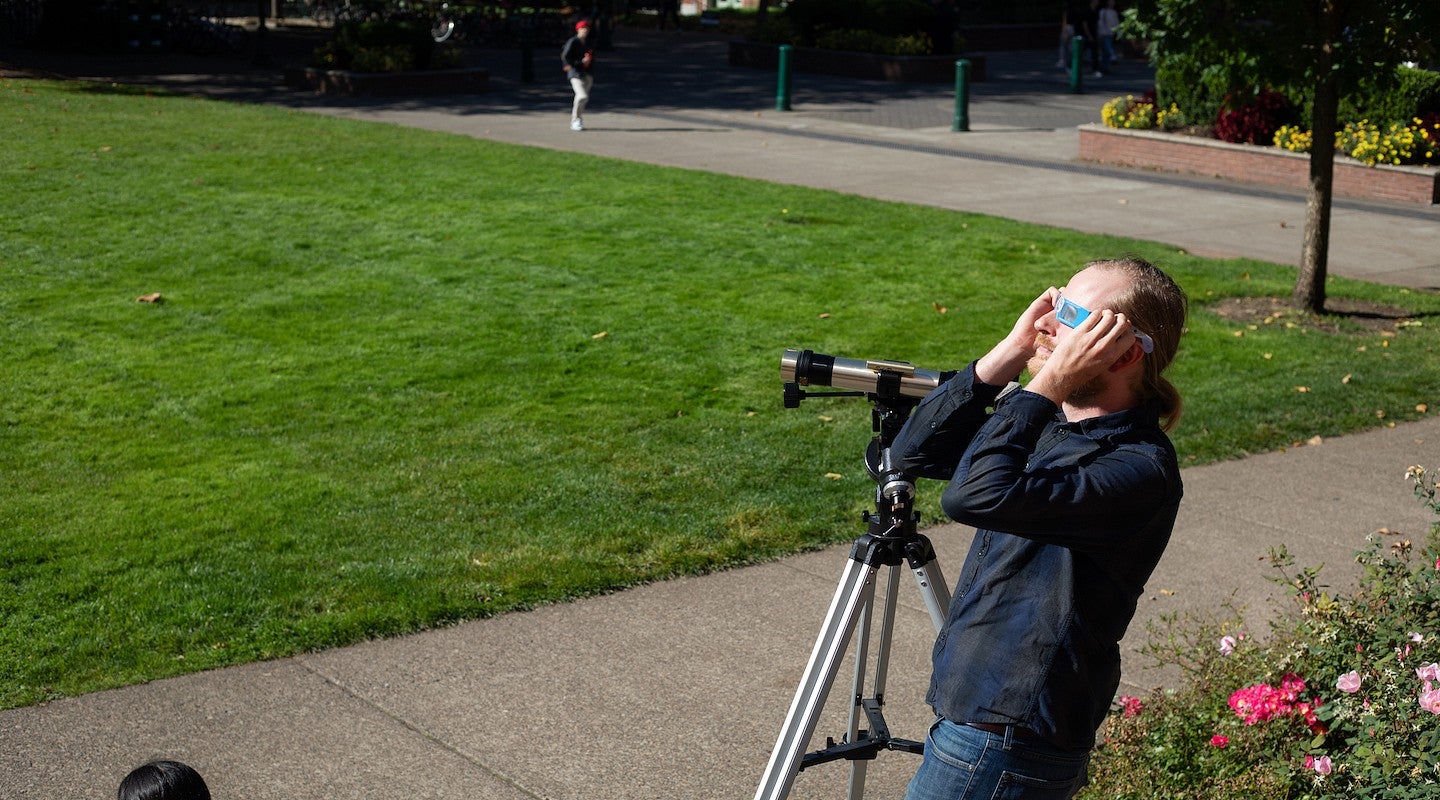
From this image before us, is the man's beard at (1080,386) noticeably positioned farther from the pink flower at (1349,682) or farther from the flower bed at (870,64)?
the flower bed at (870,64)

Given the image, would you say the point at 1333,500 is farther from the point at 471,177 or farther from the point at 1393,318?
the point at 471,177

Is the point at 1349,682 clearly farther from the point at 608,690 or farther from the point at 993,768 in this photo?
the point at 608,690

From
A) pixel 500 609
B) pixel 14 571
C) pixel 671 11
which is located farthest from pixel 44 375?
pixel 671 11

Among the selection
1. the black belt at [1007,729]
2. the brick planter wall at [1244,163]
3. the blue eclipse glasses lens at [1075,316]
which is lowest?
the black belt at [1007,729]

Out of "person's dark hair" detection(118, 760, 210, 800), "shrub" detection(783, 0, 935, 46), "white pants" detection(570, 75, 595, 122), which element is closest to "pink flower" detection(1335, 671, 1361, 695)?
"person's dark hair" detection(118, 760, 210, 800)

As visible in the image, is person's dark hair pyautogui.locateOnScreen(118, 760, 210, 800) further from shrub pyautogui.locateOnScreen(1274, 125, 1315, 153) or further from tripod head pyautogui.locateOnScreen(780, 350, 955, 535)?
shrub pyautogui.locateOnScreen(1274, 125, 1315, 153)

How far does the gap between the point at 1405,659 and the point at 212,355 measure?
7.12 meters

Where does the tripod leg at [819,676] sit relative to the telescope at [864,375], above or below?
below

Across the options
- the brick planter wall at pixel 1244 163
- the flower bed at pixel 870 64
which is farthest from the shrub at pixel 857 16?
the brick planter wall at pixel 1244 163

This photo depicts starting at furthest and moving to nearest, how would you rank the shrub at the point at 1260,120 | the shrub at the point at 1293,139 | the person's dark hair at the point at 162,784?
1. the shrub at the point at 1260,120
2. the shrub at the point at 1293,139
3. the person's dark hair at the point at 162,784

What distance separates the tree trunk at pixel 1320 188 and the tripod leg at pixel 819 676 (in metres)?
8.26

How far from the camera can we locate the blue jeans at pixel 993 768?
251 cm

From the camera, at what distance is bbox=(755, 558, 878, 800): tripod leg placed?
9.93 ft

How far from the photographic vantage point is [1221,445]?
24.8 feet
